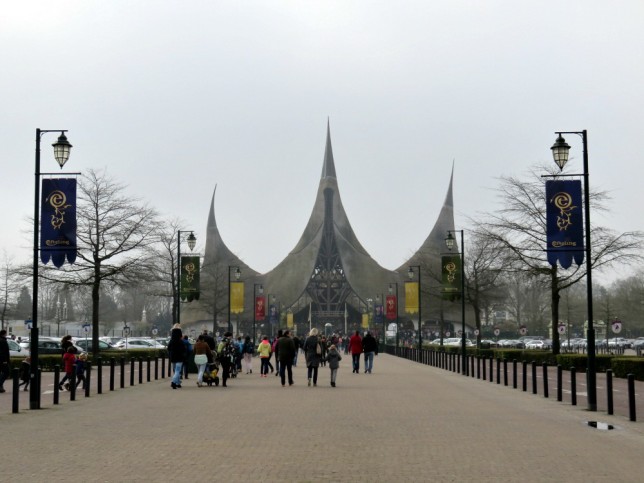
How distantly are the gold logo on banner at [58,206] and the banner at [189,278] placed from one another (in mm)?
16809

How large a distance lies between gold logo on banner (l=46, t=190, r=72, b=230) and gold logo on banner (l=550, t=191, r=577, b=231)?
9021mm

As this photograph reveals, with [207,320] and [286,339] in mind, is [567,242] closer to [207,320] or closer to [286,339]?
[286,339]

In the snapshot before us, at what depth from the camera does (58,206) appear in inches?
689

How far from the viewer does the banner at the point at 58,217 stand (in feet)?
57.3

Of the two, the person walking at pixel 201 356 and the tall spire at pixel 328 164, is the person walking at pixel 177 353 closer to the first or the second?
the person walking at pixel 201 356

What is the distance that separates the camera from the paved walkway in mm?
9117

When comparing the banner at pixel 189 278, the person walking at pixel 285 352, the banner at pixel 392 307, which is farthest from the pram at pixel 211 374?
the banner at pixel 392 307

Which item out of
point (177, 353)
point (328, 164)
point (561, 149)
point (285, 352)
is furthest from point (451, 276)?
point (328, 164)

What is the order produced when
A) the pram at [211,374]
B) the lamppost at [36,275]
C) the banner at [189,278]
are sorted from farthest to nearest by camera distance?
the banner at [189,278]
the pram at [211,374]
the lamppost at [36,275]

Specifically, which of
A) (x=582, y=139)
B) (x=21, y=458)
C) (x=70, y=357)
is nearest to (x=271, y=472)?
(x=21, y=458)

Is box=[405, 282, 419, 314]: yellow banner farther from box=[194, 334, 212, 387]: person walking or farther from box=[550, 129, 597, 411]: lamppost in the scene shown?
box=[550, 129, 597, 411]: lamppost

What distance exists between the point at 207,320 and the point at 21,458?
115 m

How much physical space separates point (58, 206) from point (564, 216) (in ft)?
30.7

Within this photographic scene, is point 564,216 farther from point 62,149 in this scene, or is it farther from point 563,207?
point 62,149
